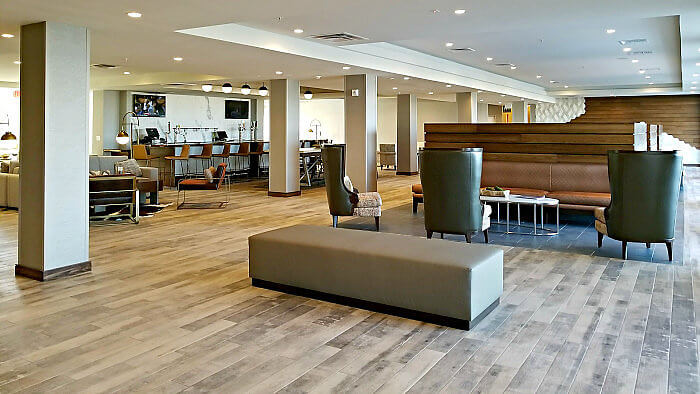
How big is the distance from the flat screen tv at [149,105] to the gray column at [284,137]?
20.5ft

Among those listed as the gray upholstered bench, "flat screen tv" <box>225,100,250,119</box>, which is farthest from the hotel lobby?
"flat screen tv" <box>225,100,250,119</box>

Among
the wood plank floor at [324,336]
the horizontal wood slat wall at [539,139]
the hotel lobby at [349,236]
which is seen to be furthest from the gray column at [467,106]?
the wood plank floor at [324,336]

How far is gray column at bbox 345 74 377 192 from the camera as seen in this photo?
445 inches

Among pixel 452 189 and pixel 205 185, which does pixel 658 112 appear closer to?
pixel 205 185

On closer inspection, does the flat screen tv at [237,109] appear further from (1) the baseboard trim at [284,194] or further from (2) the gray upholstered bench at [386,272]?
(2) the gray upholstered bench at [386,272]

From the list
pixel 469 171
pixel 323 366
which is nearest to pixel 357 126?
pixel 469 171

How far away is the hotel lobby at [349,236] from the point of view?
3494 millimetres

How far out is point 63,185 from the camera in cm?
558

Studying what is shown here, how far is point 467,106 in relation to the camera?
16078mm

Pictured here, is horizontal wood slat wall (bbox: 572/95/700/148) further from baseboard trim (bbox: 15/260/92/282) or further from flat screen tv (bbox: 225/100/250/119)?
baseboard trim (bbox: 15/260/92/282)

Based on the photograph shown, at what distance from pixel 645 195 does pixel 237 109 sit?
15965mm

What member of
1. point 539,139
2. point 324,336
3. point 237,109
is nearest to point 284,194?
point 539,139

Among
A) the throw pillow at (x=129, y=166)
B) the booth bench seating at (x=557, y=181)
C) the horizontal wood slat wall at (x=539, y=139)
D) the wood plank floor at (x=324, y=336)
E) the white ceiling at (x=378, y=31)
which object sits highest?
the white ceiling at (x=378, y=31)

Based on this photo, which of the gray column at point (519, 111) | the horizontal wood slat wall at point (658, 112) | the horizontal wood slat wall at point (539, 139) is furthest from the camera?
the gray column at point (519, 111)
